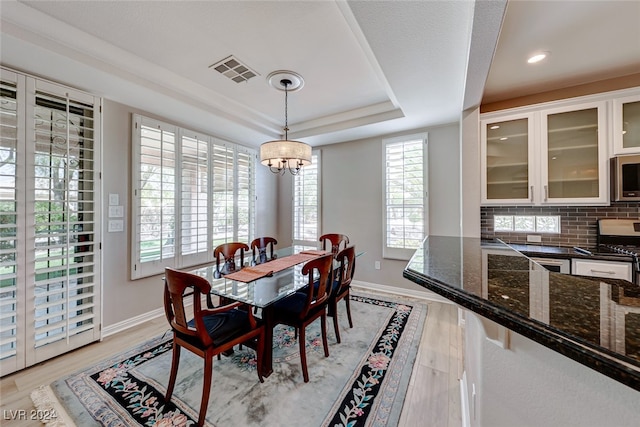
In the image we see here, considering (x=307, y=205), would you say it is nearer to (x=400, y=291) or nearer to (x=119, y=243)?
(x=400, y=291)

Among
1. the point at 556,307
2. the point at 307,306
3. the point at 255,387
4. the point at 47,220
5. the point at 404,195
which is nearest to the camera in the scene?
the point at 556,307

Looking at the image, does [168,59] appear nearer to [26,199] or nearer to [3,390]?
[26,199]

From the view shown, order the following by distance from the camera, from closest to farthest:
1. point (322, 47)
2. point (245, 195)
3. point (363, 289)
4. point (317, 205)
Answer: point (322, 47), point (363, 289), point (245, 195), point (317, 205)

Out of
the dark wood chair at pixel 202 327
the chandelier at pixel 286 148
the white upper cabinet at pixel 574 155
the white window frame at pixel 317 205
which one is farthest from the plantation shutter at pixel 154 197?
the white upper cabinet at pixel 574 155

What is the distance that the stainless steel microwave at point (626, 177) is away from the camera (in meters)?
2.23

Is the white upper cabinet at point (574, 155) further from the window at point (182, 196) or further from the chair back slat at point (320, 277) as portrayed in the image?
the window at point (182, 196)

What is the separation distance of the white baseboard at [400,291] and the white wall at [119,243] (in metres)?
2.94

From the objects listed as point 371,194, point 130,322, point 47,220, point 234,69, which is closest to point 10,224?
point 47,220

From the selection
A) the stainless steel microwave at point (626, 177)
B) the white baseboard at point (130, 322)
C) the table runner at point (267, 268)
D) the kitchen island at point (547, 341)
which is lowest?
the white baseboard at point (130, 322)

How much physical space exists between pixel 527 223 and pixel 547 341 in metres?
3.15

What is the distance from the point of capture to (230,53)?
7.26ft

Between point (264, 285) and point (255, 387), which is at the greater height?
point (264, 285)

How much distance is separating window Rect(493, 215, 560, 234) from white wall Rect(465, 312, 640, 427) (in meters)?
2.74

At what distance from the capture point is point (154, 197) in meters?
2.99
